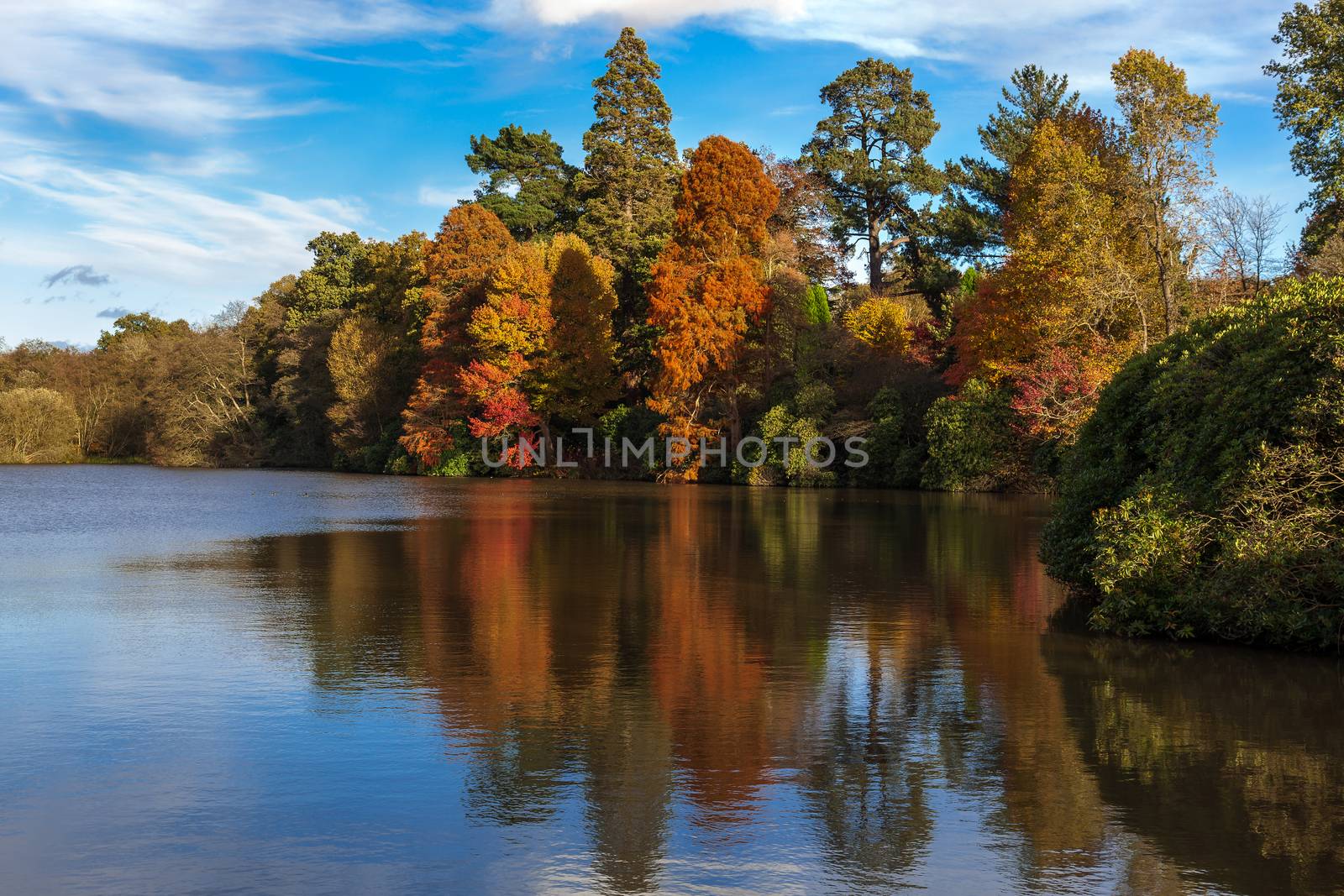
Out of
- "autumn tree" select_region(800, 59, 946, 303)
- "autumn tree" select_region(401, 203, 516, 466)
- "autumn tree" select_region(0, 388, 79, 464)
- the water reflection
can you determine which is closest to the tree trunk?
"autumn tree" select_region(800, 59, 946, 303)

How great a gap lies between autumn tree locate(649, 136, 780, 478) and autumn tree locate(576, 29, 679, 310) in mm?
13157

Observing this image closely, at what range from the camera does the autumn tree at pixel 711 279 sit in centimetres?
4228

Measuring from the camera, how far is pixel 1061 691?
27.3 feet

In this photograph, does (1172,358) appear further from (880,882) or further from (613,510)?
(613,510)

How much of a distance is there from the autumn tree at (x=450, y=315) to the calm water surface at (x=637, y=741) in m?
37.6

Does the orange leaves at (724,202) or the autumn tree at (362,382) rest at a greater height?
the orange leaves at (724,202)

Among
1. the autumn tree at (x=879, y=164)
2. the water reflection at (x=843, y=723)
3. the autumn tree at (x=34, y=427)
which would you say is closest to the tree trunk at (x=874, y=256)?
the autumn tree at (x=879, y=164)

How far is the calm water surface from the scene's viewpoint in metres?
4.88

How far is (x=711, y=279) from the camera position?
138ft

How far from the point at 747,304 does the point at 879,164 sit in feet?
48.6

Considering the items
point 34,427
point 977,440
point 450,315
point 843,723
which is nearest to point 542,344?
point 450,315

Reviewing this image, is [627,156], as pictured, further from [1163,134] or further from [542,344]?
[1163,134]

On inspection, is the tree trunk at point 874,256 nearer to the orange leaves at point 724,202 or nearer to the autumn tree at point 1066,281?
the orange leaves at point 724,202

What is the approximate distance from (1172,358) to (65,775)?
11093 mm
